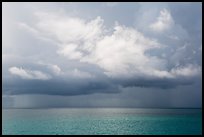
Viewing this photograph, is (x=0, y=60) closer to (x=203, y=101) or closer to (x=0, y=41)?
(x=0, y=41)

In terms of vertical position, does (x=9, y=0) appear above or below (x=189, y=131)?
above

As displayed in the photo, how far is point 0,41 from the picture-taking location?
5250mm

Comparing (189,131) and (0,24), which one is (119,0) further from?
(189,131)

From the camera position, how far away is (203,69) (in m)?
5.16

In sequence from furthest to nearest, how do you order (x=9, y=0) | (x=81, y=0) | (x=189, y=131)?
(x=189, y=131) < (x=9, y=0) < (x=81, y=0)

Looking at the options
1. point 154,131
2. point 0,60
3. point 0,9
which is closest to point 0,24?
point 0,9

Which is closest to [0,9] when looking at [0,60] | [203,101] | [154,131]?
[0,60]

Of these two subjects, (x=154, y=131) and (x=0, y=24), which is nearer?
(x=0, y=24)

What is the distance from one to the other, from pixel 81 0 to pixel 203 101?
2.63m

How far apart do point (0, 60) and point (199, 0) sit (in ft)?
11.4

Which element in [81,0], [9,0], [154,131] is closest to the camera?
[81,0]

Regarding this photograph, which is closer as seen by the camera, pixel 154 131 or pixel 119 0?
pixel 119 0

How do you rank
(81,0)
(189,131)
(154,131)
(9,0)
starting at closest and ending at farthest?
(81,0) < (9,0) < (154,131) < (189,131)

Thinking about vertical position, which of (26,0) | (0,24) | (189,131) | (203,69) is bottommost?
(189,131)
